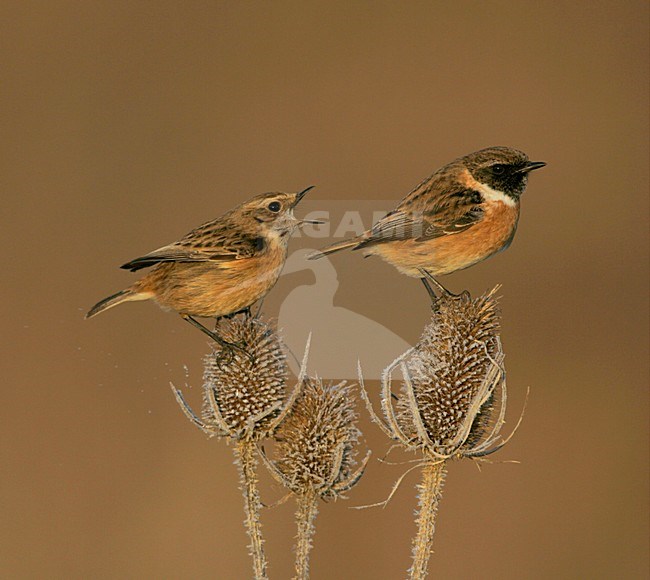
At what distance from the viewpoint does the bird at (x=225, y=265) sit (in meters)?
4.36

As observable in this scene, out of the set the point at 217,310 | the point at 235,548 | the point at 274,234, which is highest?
the point at 274,234

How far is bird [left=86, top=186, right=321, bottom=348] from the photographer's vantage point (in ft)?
14.3

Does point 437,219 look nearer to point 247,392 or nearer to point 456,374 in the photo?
point 456,374

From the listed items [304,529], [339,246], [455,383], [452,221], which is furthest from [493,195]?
[304,529]

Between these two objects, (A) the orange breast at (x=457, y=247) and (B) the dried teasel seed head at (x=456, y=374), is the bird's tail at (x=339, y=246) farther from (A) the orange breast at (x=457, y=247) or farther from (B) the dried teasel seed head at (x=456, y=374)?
(B) the dried teasel seed head at (x=456, y=374)

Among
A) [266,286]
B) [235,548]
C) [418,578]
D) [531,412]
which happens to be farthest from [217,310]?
[531,412]

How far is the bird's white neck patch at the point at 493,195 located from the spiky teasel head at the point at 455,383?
1.71 feet

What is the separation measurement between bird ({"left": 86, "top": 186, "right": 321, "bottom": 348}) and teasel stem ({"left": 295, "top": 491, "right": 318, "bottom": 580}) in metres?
0.79

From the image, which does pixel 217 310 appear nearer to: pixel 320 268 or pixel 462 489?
pixel 320 268

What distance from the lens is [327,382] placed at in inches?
182

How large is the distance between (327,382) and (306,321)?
32 cm

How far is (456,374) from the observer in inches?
170

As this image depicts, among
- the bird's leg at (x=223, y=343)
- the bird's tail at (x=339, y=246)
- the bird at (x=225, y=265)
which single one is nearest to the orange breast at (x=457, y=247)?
the bird's tail at (x=339, y=246)

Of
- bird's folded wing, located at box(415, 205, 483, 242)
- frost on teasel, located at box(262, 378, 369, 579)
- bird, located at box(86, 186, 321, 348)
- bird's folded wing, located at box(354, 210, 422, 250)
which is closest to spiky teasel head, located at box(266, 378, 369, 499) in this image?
frost on teasel, located at box(262, 378, 369, 579)
